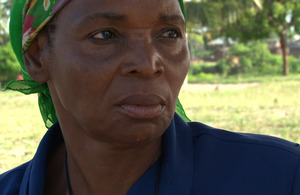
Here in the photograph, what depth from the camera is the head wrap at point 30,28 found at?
4.63ft

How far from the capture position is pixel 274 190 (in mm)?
1214

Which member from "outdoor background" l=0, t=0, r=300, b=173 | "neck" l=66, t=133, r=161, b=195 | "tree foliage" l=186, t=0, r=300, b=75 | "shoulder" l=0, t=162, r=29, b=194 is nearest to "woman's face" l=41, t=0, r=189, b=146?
"neck" l=66, t=133, r=161, b=195

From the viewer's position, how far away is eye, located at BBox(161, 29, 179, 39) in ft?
4.49

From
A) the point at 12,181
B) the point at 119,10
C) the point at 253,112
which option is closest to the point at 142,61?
the point at 119,10

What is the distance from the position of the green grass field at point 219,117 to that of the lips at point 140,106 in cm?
461

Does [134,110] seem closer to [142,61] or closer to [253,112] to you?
[142,61]

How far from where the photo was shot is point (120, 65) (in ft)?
4.08

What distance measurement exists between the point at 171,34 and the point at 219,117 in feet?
25.5

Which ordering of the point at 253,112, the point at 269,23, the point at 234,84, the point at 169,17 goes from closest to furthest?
the point at 169,17 → the point at 253,112 → the point at 234,84 → the point at 269,23

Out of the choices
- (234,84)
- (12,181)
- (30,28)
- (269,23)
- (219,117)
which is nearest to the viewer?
(30,28)

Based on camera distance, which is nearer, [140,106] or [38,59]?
[140,106]

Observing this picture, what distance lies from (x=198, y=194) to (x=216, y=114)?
27.3 feet

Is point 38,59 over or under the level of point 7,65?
under

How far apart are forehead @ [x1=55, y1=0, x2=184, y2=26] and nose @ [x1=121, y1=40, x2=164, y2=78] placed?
0.27 feet
